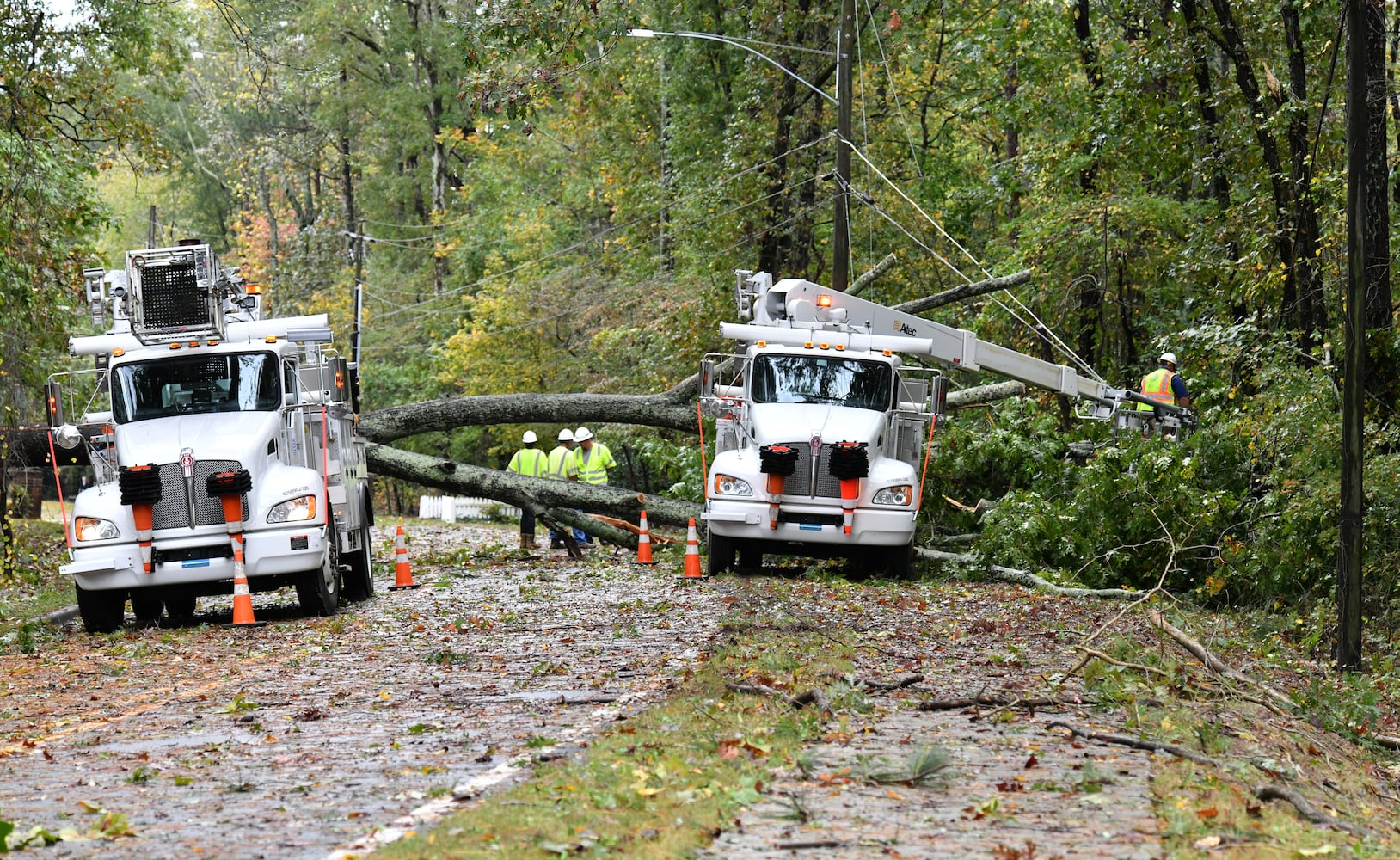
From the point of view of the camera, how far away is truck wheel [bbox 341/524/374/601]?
17531 mm

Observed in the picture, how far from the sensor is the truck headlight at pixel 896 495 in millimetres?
17812

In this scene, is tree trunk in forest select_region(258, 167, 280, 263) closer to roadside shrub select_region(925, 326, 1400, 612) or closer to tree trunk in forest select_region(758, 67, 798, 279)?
tree trunk in forest select_region(758, 67, 798, 279)

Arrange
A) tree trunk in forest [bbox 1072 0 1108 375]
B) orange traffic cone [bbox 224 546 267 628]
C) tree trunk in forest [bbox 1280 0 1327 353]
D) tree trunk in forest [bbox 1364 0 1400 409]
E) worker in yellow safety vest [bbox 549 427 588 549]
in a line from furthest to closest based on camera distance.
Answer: tree trunk in forest [bbox 1072 0 1108 375]
worker in yellow safety vest [bbox 549 427 588 549]
tree trunk in forest [bbox 1280 0 1327 353]
orange traffic cone [bbox 224 546 267 628]
tree trunk in forest [bbox 1364 0 1400 409]

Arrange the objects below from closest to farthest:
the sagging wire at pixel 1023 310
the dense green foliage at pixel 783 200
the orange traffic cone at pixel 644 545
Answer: the dense green foliage at pixel 783 200
the sagging wire at pixel 1023 310
the orange traffic cone at pixel 644 545

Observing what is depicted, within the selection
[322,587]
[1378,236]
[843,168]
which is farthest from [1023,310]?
[322,587]

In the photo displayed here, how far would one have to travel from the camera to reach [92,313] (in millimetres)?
16297

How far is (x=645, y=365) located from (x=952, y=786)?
3123 centimetres

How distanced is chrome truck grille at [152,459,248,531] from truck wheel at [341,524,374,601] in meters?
2.67

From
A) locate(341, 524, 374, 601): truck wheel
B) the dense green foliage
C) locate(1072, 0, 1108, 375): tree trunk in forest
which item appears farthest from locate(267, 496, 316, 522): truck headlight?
locate(1072, 0, 1108, 375): tree trunk in forest

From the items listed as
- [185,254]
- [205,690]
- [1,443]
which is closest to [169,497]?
[185,254]

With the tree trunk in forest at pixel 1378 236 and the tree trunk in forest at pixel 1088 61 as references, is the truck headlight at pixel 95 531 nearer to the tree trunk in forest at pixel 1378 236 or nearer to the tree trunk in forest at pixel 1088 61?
the tree trunk in forest at pixel 1378 236

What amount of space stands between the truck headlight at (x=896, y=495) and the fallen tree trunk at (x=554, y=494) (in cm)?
384

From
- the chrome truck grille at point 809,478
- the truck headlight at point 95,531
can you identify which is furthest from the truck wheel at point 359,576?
the chrome truck grille at point 809,478

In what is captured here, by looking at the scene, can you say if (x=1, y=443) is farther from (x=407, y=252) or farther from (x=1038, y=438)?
(x=407, y=252)
